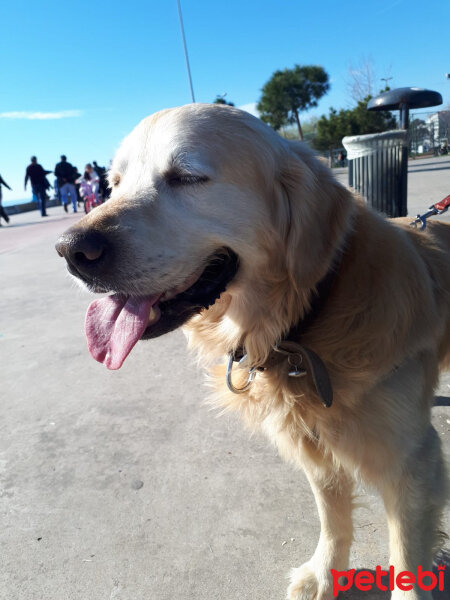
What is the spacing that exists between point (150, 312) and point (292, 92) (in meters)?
50.7

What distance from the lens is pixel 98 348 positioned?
1760mm

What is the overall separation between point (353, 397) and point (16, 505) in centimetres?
180

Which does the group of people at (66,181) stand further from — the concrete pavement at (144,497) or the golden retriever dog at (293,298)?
the golden retriever dog at (293,298)

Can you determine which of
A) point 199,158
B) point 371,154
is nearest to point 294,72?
point 371,154

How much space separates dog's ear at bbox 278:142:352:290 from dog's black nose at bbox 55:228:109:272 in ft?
2.33

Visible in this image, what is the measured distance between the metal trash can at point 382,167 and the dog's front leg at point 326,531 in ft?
11.6

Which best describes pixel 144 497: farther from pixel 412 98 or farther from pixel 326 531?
pixel 412 98

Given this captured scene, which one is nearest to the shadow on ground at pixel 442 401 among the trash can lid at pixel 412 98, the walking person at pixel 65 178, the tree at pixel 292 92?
the trash can lid at pixel 412 98

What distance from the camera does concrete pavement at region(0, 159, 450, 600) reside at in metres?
1.85

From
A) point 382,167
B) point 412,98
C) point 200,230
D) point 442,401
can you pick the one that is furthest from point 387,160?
point 200,230

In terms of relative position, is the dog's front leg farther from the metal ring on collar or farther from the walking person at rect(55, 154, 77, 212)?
the walking person at rect(55, 154, 77, 212)

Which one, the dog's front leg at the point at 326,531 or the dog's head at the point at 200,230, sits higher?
the dog's head at the point at 200,230

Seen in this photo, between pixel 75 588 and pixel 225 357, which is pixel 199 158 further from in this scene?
pixel 75 588

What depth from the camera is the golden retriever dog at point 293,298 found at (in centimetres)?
162
